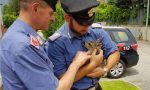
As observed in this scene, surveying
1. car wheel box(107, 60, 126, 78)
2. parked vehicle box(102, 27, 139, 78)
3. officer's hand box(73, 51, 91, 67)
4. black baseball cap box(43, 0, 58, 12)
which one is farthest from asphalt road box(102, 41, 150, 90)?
black baseball cap box(43, 0, 58, 12)

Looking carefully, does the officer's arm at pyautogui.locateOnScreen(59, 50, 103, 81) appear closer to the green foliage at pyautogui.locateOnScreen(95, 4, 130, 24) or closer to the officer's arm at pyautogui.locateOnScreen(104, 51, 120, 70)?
the officer's arm at pyautogui.locateOnScreen(104, 51, 120, 70)

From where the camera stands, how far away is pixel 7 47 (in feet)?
6.97

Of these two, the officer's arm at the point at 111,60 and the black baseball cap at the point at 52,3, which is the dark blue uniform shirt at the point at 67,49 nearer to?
the officer's arm at the point at 111,60

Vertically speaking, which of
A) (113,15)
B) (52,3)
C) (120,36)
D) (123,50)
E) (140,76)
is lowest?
(113,15)

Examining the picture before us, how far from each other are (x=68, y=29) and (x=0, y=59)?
95 centimetres

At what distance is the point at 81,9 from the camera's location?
109 inches

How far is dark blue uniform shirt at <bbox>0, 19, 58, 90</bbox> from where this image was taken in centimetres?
208

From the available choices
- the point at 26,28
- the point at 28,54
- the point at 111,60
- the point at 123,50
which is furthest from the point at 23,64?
the point at 123,50

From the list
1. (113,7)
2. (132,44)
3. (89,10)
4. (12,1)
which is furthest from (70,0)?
(12,1)

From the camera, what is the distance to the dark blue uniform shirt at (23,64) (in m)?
2.08

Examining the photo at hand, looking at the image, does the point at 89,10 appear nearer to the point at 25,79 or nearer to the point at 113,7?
the point at 25,79

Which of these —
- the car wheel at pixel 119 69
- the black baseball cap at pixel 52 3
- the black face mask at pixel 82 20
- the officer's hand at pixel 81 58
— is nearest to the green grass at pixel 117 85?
the car wheel at pixel 119 69

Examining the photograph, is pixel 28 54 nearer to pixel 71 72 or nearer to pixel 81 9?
pixel 71 72

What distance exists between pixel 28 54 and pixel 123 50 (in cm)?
817
